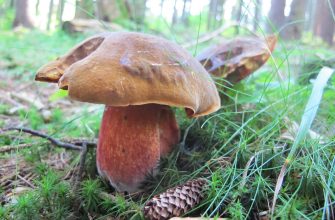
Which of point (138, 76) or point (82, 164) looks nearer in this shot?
point (138, 76)

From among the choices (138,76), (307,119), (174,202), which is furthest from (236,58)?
(174,202)

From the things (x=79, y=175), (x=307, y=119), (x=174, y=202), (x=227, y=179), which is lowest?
(x=79, y=175)

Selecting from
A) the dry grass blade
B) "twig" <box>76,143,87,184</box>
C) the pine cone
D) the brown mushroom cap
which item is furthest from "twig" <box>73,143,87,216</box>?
the dry grass blade

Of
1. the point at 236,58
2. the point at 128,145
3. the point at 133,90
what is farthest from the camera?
the point at 236,58

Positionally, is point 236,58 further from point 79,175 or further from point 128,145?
point 79,175

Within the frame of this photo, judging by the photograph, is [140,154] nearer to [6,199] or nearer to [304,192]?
[6,199]

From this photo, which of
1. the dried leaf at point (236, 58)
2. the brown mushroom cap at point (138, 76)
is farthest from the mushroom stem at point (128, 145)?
the dried leaf at point (236, 58)

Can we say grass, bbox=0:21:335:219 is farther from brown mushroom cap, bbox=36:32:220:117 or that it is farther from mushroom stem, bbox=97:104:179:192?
brown mushroom cap, bbox=36:32:220:117

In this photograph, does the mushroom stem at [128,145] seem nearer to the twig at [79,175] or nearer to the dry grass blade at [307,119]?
the twig at [79,175]
